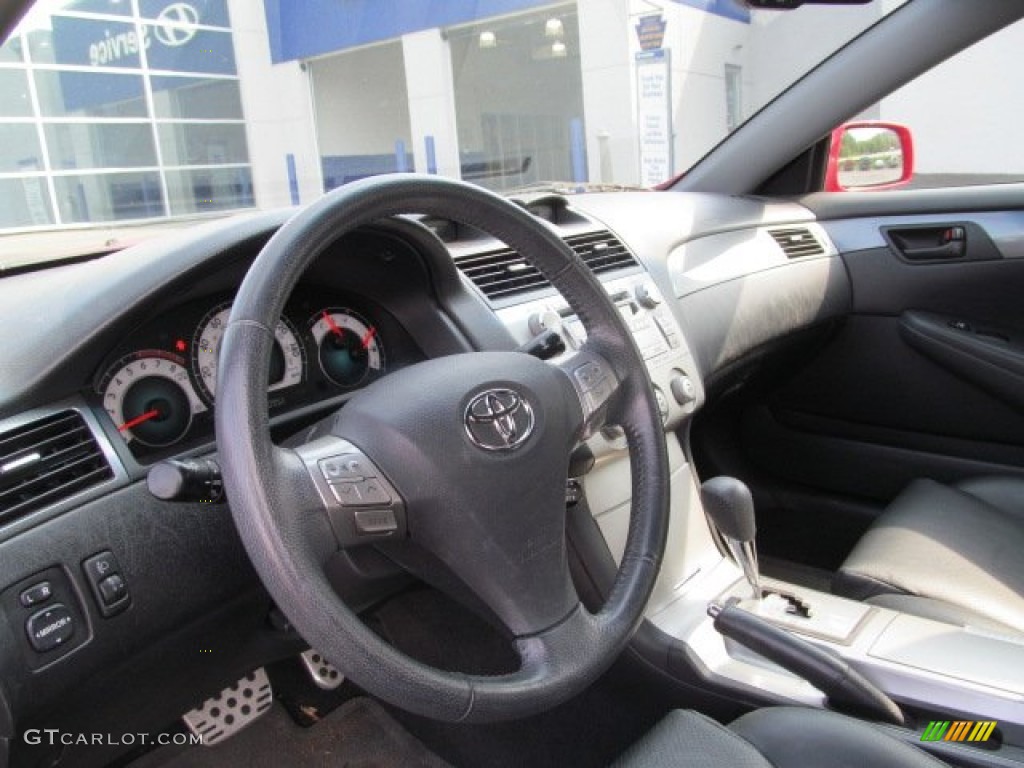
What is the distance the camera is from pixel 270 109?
3271 mm

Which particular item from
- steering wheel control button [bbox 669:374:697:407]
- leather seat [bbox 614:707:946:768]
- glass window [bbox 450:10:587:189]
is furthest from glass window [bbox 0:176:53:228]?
glass window [bbox 450:10:587:189]

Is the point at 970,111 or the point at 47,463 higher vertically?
the point at 970,111

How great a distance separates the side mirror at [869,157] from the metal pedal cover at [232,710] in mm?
2105

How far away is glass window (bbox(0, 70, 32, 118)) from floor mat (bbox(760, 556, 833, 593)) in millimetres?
2031

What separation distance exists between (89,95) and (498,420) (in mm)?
2823

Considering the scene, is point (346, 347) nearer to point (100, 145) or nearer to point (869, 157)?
point (869, 157)

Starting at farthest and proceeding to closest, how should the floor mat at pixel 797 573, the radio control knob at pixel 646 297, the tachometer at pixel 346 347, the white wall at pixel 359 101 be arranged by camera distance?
the white wall at pixel 359 101 < the floor mat at pixel 797 573 < the radio control knob at pixel 646 297 < the tachometer at pixel 346 347

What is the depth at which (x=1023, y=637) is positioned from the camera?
1.43 m

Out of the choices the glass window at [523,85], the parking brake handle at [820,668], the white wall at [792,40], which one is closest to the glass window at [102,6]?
the white wall at [792,40]

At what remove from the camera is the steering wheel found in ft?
2.90

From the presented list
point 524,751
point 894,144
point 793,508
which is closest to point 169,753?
point 524,751

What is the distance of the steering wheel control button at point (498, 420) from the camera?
1078 millimetres

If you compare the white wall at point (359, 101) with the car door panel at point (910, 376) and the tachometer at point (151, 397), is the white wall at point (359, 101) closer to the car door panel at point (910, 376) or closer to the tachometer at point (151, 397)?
the car door panel at point (910, 376)

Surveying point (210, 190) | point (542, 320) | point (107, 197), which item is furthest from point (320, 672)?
point (107, 197)
